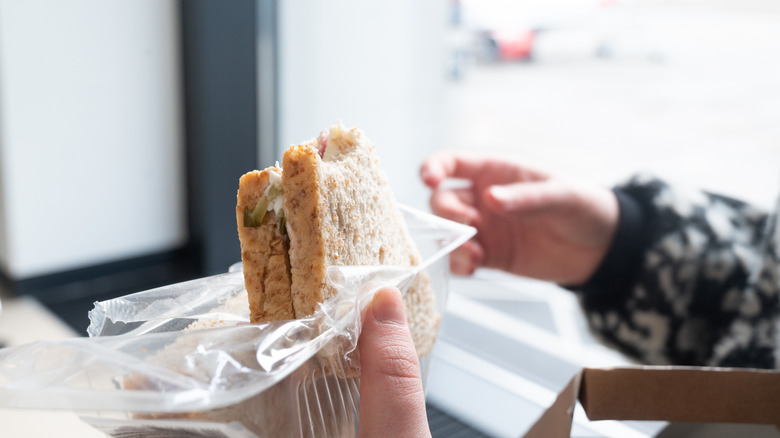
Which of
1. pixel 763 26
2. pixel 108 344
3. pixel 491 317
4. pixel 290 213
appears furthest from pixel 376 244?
pixel 491 317

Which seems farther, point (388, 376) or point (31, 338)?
point (31, 338)

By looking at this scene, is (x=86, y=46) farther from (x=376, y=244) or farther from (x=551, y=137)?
(x=376, y=244)

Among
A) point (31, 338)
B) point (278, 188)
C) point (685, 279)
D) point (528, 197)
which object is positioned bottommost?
point (31, 338)

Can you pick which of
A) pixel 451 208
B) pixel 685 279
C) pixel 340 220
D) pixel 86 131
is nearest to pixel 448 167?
pixel 451 208

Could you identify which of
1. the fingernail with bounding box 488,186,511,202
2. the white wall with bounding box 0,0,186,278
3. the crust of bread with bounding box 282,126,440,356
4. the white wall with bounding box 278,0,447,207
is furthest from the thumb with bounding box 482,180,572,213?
the white wall with bounding box 0,0,186,278

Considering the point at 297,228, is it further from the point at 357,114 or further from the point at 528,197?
the point at 357,114
